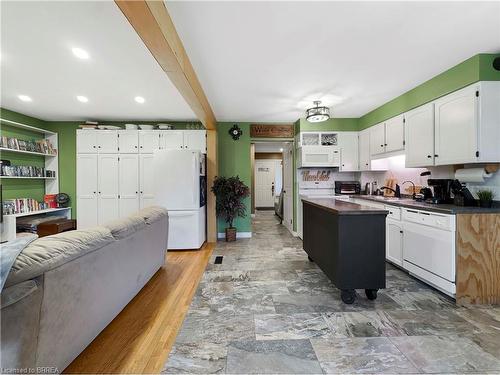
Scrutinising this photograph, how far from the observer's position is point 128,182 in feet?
15.7

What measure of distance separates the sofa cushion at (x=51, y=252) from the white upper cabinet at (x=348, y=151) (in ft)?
14.6

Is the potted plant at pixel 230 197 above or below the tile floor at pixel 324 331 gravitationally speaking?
above

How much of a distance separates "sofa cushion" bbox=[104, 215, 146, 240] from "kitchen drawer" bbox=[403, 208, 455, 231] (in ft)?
10.1

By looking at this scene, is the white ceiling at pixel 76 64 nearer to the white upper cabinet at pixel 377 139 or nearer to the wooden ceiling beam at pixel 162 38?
the wooden ceiling beam at pixel 162 38

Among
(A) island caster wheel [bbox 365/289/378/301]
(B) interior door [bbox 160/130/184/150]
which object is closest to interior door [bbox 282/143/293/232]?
(B) interior door [bbox 160/130/184/150]

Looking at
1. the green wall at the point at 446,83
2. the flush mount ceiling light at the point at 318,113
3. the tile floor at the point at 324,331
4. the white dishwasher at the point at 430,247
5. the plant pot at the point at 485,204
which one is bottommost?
the tile floor at the point at 324,331

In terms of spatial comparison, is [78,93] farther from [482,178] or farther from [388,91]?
[482,178]

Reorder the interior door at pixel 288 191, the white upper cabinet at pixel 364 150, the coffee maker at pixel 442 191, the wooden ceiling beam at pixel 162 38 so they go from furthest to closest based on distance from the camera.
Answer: the interior door at pixel 288 191 → the white upper cabinet at pixel 364 150 → the coffee maker at pixel 442 191 → the wooden ceiling beam at pixel 162 38

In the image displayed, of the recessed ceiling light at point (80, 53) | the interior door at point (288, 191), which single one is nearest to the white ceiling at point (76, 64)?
the recessed ceiling light at point (80, 53)

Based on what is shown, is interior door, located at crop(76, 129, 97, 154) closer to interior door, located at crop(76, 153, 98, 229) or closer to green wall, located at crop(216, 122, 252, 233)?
interior door, located at crop(76, 153, 98, 229)

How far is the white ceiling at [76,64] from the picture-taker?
1961 millimetres

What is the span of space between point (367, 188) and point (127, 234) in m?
4.46

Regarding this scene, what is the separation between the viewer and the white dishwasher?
2.41 metres

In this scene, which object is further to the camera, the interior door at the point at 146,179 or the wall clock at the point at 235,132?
the wall clock at the point at 235,132
